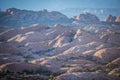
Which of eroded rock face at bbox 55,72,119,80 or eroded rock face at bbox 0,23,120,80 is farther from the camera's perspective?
eroded rock face at bbox 0,23,120,80

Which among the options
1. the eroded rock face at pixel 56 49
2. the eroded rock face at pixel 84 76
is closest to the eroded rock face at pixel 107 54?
the eroded rock face at pixel 56 49

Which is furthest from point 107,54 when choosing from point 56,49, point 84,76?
point 84,76

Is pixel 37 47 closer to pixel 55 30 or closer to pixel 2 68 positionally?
pixel 55 30

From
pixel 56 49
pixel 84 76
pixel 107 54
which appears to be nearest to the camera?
pixel 84 76

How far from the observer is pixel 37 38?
112188mm

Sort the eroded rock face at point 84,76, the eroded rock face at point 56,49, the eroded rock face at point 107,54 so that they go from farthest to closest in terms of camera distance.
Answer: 1. the eroded rock face at point 107,54
2. the eroded rock face at point 56,49
3. the eroded rock face at point 84,76

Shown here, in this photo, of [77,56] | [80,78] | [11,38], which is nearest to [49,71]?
[80,78]

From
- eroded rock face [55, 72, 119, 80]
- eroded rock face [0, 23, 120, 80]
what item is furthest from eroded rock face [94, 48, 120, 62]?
eroded rock face [55, 72, 119, 80]

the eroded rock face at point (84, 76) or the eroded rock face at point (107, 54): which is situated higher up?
the eroded rock face at point (107, 54)

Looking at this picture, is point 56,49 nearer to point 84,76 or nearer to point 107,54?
point 107,54

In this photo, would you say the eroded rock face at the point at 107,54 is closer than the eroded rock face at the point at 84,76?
No

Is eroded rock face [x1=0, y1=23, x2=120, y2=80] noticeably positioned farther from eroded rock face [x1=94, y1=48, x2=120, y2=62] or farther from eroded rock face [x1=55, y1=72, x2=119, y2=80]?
eroded rock face [x1=55, y1=72, x2=119, y2=80]

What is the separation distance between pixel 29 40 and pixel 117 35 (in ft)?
161

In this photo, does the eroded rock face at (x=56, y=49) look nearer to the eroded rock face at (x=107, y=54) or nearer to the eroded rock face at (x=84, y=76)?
the eroded rock face at (x=107, y=54)
